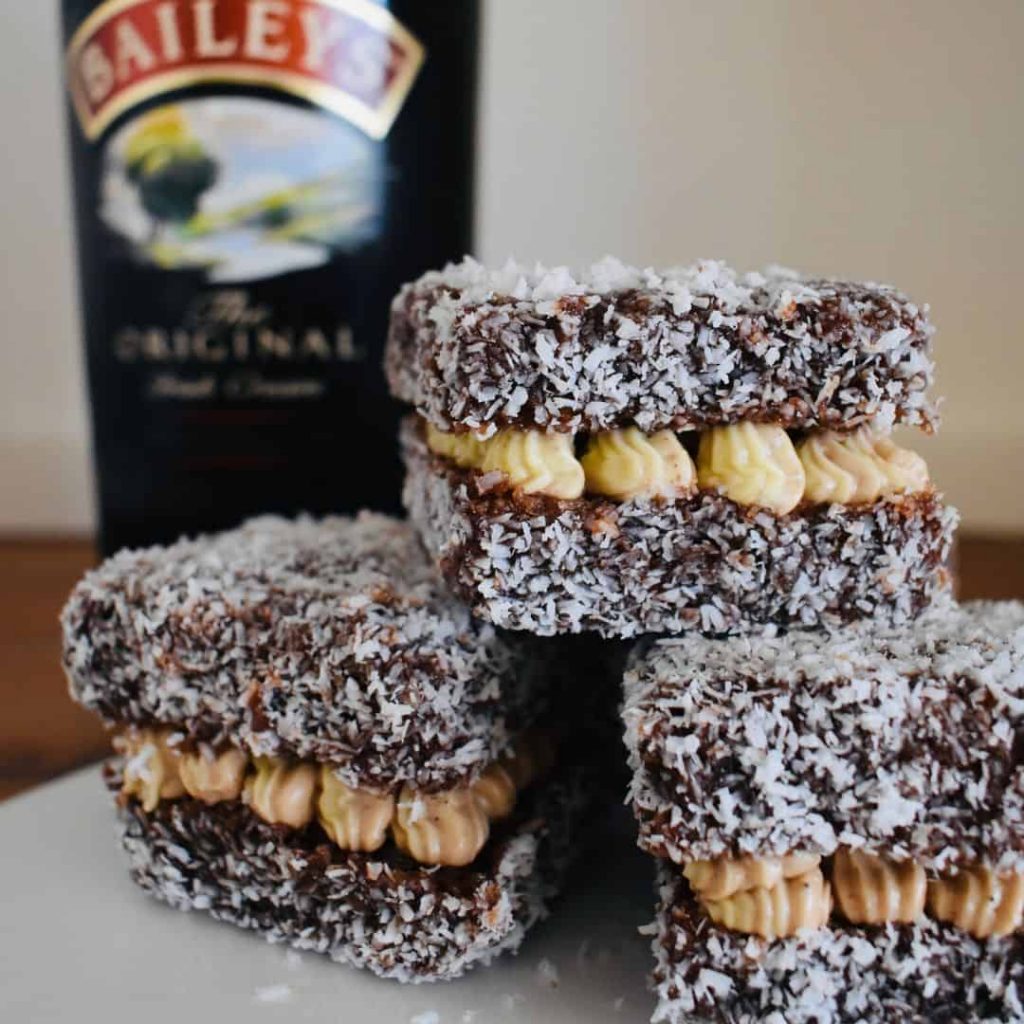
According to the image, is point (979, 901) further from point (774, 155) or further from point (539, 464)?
point (774, 155)

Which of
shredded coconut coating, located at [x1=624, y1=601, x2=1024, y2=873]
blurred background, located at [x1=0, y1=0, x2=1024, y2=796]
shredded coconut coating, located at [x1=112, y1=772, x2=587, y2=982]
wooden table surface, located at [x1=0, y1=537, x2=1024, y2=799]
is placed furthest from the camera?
blurred background, located at [x1=0, y1=0, x2=1024, y2=796]

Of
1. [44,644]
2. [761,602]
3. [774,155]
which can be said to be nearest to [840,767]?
[761,602]

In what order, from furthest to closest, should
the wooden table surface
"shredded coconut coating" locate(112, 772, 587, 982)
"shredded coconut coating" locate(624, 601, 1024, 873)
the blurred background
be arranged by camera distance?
the blurred background
the wooden table surface
"shredded coconut coating" locate(112, 772, 587, 982)
"shredded coconut coating" locate(624, 601, 1024, 873)

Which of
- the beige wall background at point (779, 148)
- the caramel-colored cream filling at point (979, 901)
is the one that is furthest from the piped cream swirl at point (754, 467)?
the beige wall background at point (779, 148)

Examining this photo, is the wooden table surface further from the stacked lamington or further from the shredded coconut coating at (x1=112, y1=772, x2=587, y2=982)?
the stacked lamington

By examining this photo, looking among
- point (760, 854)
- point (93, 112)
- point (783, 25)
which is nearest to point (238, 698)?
point (760, 854)

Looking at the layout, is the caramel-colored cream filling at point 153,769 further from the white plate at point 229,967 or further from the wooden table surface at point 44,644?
the wooden table surface at point 44,644

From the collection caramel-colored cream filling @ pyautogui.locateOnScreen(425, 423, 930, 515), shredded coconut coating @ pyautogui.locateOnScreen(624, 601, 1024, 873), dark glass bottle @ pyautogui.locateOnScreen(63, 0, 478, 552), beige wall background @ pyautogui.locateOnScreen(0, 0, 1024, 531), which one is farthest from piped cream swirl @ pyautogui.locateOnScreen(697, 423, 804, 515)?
beige wall background @ pyautogui.locateOnScreen(0, 0, 1024, 531)
